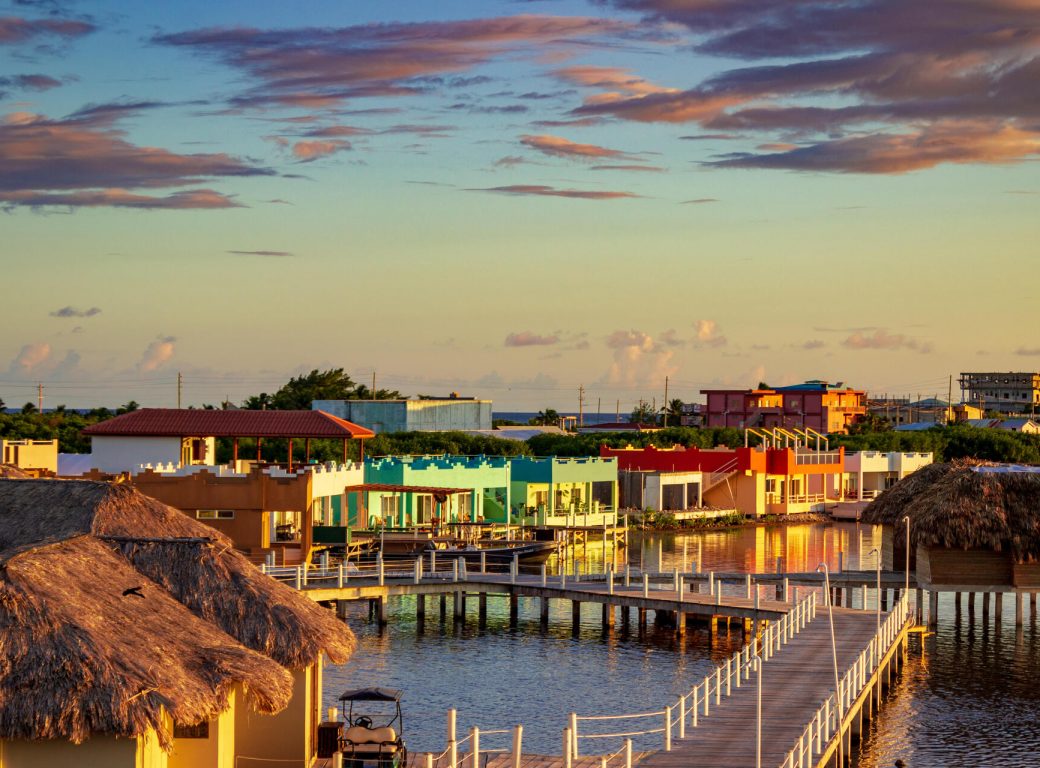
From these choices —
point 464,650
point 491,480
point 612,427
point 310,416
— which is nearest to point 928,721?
point 464,650

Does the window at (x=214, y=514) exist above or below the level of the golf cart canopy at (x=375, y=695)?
above

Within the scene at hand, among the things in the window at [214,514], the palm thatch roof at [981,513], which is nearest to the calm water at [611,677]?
the palm thatch roof at [981,513]

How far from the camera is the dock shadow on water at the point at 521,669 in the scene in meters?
37.7

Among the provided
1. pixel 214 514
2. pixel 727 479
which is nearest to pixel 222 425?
pixel 214 514

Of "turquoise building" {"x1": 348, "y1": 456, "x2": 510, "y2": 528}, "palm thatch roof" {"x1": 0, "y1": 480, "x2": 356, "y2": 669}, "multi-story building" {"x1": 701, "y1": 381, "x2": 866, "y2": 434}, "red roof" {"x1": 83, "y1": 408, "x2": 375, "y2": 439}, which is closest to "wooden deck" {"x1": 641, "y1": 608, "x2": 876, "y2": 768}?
"palm thatch roof" {"x1": 0, "y1": 480, "x2": 356, "y2": 669}

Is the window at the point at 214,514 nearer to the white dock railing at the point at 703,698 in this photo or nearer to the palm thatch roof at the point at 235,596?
the white dock railing at the point at 703,698

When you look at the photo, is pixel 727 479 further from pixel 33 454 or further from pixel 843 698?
pixel 843 698

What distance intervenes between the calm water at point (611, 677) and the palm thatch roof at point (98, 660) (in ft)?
29.2

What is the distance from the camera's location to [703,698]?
32.4m

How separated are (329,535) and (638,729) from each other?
24392 millimetres

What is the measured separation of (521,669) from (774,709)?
12935 mm

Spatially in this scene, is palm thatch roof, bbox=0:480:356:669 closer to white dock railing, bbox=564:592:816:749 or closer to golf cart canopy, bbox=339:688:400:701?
golf cart canopy, bbox=339:688:400:701

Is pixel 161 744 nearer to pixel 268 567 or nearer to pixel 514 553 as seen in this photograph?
pixel 268 567

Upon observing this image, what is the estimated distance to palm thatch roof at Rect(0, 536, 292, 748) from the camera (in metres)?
22.6
